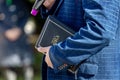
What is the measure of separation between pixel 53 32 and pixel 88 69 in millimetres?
350

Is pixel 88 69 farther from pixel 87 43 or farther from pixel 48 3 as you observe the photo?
pixel 48 3

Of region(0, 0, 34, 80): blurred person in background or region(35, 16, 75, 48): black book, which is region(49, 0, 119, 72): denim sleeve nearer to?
region(35, 16, 75, 48): black book

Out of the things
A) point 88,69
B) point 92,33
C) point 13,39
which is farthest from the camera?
point 13,39

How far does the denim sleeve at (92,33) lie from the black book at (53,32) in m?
0.16

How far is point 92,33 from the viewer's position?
3494 mm

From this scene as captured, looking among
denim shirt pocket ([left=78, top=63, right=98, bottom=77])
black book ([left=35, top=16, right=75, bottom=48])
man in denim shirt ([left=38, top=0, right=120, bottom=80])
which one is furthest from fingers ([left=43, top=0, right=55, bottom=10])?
denim shirt pocket ([left=78, top=63, right=98, bottom=77])

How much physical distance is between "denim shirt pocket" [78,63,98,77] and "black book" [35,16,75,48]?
0.75 ft

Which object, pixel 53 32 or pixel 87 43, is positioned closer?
pixel 87 43

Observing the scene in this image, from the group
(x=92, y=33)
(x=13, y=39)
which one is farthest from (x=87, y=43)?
(x=13, y=39)

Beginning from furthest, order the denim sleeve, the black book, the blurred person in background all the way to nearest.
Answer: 1. the blurred person in background
2. the black book
3. the denim sleeve

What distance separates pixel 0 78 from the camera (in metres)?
9.63

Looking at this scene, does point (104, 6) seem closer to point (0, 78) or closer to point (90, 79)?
point (90, 79)

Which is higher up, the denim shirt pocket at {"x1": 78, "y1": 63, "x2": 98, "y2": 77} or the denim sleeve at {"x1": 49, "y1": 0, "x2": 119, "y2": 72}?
the denim sleeve at {"x1": 49, "y1": 0, "x2": 119, "y2": 72}

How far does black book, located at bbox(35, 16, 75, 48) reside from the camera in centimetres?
376
